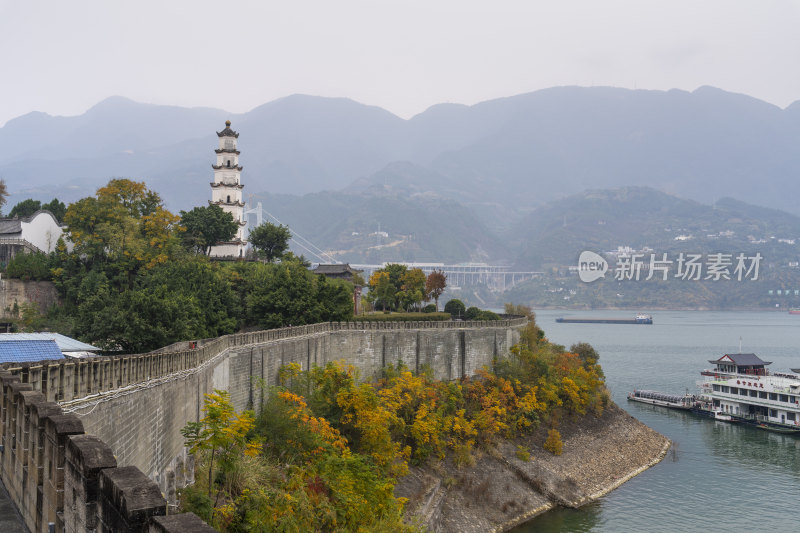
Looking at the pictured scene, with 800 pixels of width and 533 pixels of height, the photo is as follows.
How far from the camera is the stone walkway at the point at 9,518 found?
953 centimetres

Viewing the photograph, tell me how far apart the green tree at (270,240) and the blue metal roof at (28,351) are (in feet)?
166

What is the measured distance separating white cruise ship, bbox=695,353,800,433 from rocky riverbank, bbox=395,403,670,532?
44.5 feet

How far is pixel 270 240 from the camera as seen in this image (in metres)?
74.2

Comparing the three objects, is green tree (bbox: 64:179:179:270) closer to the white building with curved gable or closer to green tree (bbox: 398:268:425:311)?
the white building with curved gable

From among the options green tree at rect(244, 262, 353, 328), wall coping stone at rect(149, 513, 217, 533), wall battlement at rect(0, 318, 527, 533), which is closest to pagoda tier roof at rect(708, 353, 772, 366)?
wall battlement at rect(0, 318, 527, 533)

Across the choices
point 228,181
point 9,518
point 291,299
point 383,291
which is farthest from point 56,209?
point 9,518

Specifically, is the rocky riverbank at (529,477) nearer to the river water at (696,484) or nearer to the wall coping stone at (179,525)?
the river water at (696,484)

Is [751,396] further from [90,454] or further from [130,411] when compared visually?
[90,454]

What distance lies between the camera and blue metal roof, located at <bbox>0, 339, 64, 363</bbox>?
21156mm

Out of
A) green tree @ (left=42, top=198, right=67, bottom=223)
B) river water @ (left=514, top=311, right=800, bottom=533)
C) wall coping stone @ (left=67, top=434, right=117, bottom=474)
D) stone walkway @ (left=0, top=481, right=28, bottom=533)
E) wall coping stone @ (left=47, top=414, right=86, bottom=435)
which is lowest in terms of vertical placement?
river water @ (left=514, top=311, right=800, bottom=533)

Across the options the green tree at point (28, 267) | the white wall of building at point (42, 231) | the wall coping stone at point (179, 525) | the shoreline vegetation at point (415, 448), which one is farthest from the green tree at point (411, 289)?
the wall coping stone at point (179, 525)

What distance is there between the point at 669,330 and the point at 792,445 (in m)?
124

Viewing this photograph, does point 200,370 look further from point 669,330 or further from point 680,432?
point 669,330

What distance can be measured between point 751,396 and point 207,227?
5860 centimetres
